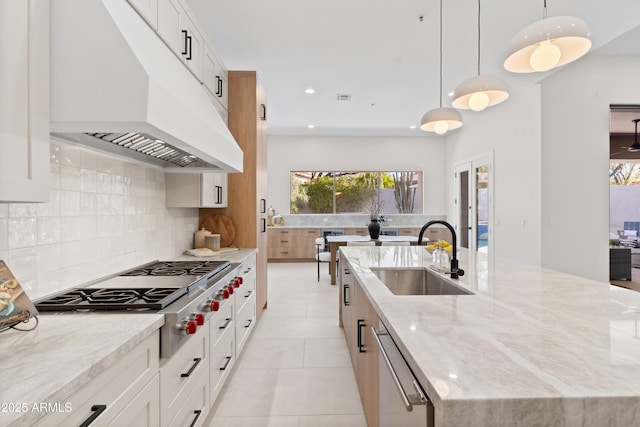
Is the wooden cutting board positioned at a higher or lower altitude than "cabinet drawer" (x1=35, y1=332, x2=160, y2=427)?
higher

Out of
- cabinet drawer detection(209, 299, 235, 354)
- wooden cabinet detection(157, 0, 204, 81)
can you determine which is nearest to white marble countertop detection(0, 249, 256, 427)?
cabinet drawer detection(209, 299, 235, 354)

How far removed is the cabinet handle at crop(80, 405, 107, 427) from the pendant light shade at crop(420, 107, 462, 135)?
302cm

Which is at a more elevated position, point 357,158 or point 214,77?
point 357,158

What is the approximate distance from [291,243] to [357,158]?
108 inches

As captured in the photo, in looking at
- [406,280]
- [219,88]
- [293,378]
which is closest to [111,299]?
[293,378]

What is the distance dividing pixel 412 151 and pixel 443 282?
683 cm

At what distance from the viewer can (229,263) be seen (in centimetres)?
246

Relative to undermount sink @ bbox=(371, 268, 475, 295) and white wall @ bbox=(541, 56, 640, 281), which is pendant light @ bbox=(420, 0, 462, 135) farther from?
white wall @ bbox=(541, 56, 640, 281)

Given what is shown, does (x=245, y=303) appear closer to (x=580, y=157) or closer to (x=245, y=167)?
(x=245, y=167)

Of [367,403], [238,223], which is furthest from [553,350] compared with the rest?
[238,223]

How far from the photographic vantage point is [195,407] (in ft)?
5.34

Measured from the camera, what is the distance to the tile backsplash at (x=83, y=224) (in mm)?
1352

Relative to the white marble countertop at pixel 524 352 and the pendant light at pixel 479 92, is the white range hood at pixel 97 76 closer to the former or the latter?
the white marble countertop at pixel 524 352

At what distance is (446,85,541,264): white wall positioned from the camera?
4.68m
